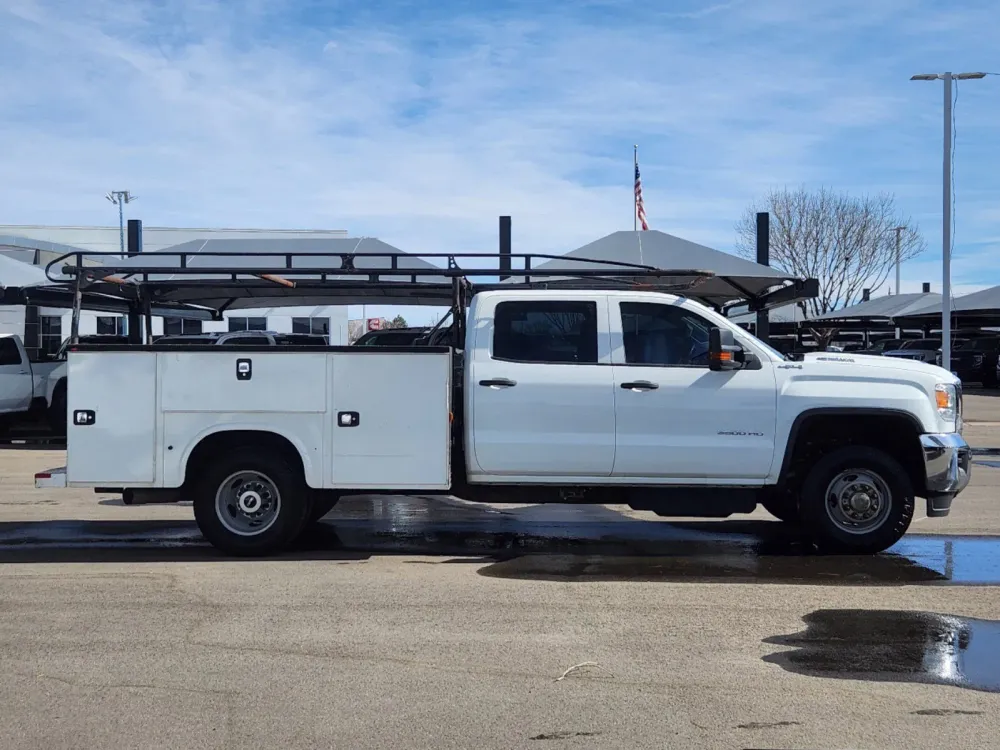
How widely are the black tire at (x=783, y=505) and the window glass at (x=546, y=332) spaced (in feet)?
6.66

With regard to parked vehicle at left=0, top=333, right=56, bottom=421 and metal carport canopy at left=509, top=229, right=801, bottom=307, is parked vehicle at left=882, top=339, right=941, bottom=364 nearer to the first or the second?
metal carport canopy at left=509, top=229, right=801, bottom=307

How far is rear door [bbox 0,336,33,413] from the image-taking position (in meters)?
16.2

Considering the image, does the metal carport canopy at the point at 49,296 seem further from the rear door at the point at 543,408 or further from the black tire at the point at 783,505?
the black tire at the point at 783,505

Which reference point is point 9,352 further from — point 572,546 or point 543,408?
point 543,408

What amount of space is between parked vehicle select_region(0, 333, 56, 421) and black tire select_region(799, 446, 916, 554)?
13302 millimetres

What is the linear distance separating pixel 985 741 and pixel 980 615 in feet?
7.05

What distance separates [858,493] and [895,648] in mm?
2364

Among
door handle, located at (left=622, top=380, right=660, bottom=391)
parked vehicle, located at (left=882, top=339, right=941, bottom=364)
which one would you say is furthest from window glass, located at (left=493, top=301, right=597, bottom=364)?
parked vehicle, located at (left=882, top=339, right=941, bottom=364)

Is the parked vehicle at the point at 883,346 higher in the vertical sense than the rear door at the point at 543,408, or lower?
higher

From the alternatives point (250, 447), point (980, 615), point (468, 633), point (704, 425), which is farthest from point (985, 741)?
point (250, 447)

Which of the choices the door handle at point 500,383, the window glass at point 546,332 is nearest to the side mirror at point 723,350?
the window glass at point 546,332

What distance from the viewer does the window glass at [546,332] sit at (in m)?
7.75

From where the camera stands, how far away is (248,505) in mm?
7812

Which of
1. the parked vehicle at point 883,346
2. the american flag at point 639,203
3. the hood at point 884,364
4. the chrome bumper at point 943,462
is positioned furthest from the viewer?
the parked vehicle at point 883,346
